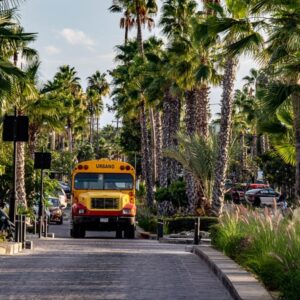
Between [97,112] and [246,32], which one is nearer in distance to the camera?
[246,32]

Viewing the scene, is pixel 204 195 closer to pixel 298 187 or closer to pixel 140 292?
pixel 298 187

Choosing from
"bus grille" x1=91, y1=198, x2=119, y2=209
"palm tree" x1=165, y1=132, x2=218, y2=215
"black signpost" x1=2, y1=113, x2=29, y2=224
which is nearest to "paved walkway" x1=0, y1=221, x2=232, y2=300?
"black signpost" x1=2, y1=113, x2=29, y2=224

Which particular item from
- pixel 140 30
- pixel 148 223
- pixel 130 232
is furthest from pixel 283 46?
pixel 140 30

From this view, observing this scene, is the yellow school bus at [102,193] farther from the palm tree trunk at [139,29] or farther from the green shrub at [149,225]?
the palm tree trunk at [139,29]

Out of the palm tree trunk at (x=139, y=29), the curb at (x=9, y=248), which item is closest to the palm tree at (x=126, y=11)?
the palm tree trunk at (x=139, y=29)

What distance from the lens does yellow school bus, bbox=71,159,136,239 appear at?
31.6 m

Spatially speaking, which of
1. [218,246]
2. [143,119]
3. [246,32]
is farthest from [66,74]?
[218,246]

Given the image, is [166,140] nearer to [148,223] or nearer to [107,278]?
[148,223]

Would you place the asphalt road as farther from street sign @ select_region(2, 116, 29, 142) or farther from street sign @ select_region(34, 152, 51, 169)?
street sign @ select_region(34, 152, 51, 169)

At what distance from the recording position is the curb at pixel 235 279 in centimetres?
988

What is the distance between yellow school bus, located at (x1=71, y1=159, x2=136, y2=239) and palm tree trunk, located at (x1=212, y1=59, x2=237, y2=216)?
4.49 metres

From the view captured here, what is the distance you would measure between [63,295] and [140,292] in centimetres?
107

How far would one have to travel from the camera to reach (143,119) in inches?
2238

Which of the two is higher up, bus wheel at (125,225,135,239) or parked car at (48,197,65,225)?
parked car at (48,197,65,225)
